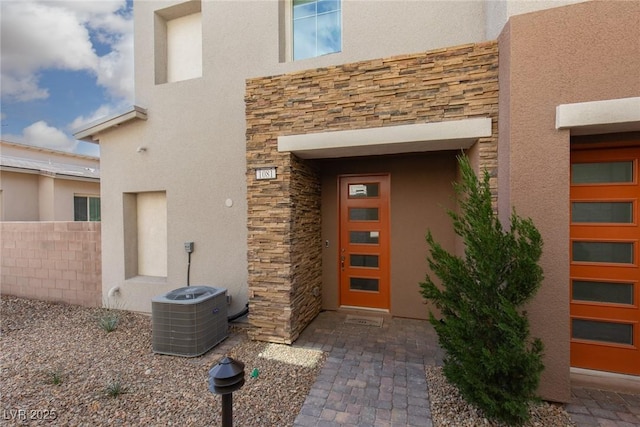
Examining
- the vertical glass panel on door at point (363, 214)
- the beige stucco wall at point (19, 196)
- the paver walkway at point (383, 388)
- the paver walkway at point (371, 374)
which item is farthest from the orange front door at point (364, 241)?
the beige stucco wall at point (19, 196)

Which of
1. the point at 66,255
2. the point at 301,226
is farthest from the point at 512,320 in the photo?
the point at 66,255

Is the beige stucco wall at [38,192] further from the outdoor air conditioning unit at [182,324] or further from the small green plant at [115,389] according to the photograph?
the small green plant at [115,389]

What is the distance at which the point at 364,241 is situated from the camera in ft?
18.0

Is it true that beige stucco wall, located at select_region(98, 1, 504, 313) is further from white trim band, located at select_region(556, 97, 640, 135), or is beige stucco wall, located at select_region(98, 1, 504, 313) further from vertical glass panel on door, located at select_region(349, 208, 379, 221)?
→ white trim band, located at select_region(556, 97, 640, 135)

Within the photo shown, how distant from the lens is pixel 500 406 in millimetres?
2512

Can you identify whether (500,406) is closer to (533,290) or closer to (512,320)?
(512,320)

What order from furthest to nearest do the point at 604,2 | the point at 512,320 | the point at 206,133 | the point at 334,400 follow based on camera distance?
the point at 206,133 → the point at 334,400 → the point at 604,2 → the point at 512,320

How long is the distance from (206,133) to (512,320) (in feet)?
18.3

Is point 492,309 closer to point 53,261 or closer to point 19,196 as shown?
point 53,261

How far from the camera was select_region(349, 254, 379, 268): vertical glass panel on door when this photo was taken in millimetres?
5430

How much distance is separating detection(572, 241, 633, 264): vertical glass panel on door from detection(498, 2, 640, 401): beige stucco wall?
83 centimetres

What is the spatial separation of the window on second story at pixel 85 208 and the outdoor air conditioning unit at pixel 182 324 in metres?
9.91

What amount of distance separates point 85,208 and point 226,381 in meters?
12.8

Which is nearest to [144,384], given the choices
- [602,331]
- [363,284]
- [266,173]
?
[266,173]
